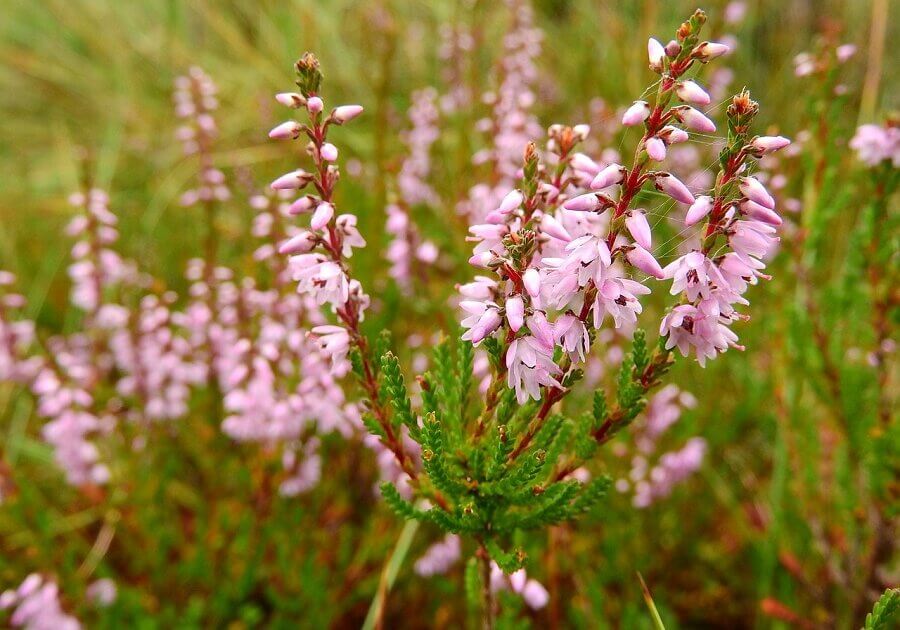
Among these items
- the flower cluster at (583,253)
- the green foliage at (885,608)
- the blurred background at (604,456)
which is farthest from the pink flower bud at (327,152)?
the blurred background at (604,456)

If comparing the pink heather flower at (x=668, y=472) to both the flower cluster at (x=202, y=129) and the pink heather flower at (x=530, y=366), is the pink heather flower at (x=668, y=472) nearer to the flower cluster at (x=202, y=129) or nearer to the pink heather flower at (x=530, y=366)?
the pink heather flower at (x=530, y=366)

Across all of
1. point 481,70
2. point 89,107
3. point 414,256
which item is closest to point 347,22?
point 481,70

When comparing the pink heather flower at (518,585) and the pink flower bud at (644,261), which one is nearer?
the pink flower bud at (644,261)

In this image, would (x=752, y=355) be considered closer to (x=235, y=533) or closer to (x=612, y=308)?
(x=235, y=533)

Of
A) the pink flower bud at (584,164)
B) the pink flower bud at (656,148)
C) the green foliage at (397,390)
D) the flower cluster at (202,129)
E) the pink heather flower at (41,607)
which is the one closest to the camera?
the pink flower bud at (656,148)

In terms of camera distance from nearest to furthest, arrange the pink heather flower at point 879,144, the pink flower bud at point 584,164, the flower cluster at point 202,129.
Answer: the pink flower bud at point 584,164 < the pink heather flower at point 879,144 < the flower cluster at point 202,129

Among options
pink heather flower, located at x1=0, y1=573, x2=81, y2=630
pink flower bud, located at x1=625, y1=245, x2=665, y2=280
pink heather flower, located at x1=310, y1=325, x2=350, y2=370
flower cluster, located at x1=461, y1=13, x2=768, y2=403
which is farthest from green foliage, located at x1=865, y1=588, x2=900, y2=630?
pink heather flower, located at x1=0, y1=573, x2=81, y2=630
